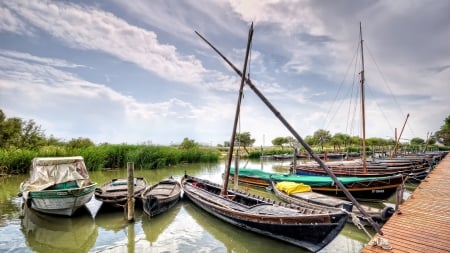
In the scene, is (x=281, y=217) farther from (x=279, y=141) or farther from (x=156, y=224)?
(x=279, y=141)

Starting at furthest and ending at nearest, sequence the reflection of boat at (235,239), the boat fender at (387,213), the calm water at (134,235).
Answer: the boat fender at (387,213) < the calm water at (134,235) < the reflection of boat at (235,239)

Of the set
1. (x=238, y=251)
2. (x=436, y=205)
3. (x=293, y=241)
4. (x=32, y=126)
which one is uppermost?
(x=32, y=126)

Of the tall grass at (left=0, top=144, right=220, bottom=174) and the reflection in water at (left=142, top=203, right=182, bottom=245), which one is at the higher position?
the tall grass at (left=0, top=144, right=220, bottom=174)

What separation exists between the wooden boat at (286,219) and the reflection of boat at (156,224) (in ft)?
6.80

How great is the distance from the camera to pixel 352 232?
1045 centimetres

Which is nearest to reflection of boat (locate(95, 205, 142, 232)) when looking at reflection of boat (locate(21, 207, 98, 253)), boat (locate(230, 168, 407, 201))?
reflection of boat (locate(21, 207, 98, 253))

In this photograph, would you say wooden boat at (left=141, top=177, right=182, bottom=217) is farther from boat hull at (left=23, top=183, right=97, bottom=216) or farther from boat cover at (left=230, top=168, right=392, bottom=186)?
boat cover at (left=230, top=168, right=392, bottom=186)

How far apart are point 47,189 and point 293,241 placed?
1167cm

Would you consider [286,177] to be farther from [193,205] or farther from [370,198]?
[193,205]

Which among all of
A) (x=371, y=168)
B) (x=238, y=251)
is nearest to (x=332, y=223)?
(x=238, y=251)

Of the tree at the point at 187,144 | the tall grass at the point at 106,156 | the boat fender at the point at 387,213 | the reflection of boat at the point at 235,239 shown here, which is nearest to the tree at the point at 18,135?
the tall grass at the point at 106,156

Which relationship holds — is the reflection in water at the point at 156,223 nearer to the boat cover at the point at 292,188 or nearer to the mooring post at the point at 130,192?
the mooring post at the point at 130,192

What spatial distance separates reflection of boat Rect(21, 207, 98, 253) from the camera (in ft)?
30.0

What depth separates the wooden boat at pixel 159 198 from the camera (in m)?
11.8
